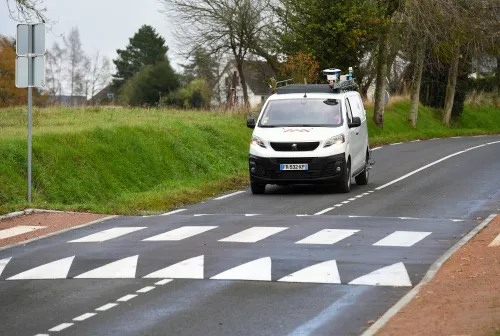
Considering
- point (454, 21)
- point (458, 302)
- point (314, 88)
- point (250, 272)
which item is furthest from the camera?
point (454, 21)

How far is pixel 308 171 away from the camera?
21.9m

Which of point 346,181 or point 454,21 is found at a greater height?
point 454,21

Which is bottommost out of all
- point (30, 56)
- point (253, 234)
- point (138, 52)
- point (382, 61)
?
point (253, 234)

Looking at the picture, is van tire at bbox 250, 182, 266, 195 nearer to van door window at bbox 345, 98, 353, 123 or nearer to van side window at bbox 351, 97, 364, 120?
van door window at bbox 345, 98, 353, 123

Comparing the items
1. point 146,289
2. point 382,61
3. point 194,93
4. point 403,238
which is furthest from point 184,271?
point 194,93

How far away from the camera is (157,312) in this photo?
9805mm

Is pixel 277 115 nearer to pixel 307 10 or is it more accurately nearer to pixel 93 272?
pixel 93 272

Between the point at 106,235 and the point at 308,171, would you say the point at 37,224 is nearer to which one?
the point at 106,235

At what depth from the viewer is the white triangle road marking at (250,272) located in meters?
11.6

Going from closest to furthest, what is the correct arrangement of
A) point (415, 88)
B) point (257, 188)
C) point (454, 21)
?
1. point (257, 188)
2. point (454, 21)
3. point (415, 88)

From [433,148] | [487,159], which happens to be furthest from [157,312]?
[433,148]

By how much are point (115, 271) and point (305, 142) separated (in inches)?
Answer: 404

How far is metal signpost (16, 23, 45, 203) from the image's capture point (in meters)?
19.5

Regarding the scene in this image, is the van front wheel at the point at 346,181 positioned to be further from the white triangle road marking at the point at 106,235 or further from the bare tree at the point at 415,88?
the bare tree at the point at 415,88
